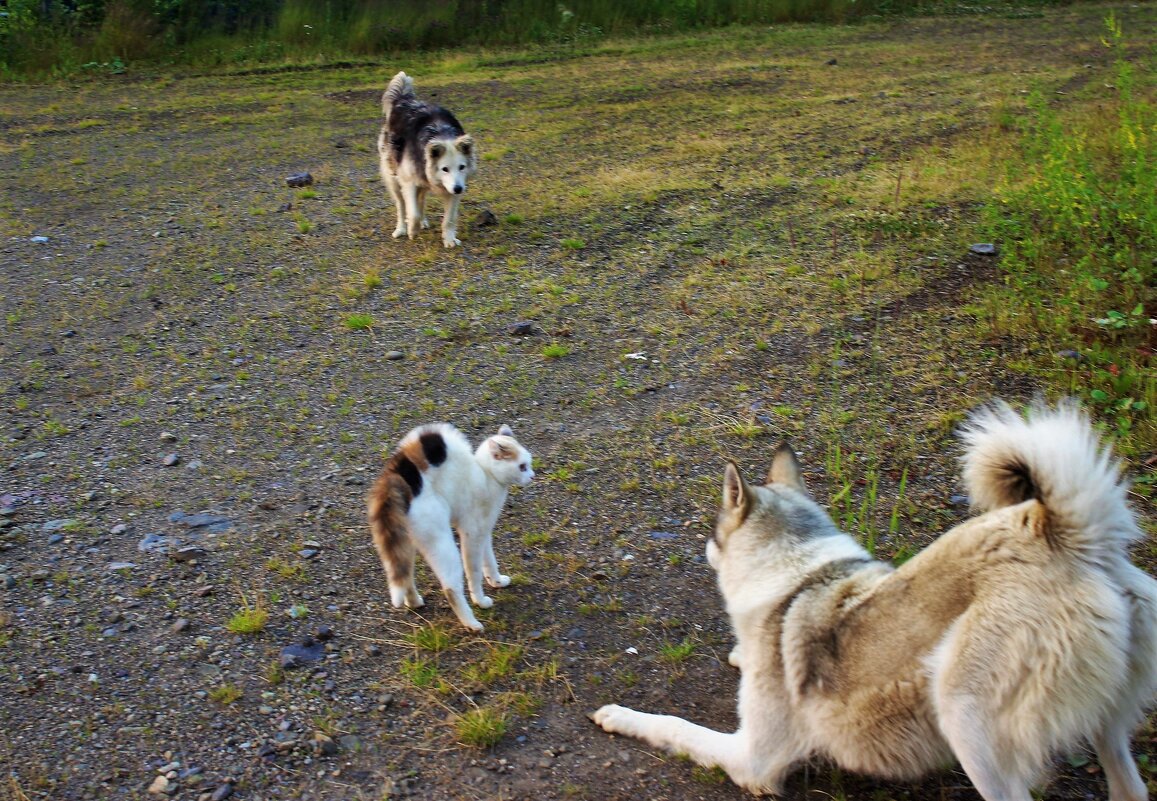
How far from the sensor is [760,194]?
894 centimetres

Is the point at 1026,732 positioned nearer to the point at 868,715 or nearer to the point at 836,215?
the point at 868,715

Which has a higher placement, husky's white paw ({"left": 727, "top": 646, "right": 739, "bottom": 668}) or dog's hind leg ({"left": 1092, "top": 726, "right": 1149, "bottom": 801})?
dog's hind leg ({"left": 1092, "top": 726, "right": 1149, "bottom": 801})

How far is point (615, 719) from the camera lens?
3.38 meters

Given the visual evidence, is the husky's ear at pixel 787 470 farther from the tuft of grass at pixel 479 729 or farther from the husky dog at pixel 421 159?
the husky dog at pixel 421 159

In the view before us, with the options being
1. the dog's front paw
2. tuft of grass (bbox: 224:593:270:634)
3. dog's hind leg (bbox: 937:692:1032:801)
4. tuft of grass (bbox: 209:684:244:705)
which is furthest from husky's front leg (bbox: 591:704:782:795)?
tuft of grass (bbox: 224:593:270:634)

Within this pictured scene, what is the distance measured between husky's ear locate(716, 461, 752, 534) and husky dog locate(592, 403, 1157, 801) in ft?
0.04

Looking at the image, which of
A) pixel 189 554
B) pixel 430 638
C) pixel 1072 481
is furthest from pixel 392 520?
pixel 1072 481

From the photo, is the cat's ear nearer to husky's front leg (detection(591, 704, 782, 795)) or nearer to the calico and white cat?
the calico and white cat

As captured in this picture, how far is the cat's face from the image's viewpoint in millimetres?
4156

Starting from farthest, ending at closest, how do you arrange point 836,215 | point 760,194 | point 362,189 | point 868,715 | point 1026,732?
1. point 362,189
2. point 760,194
3. point 836,215
4. point 868,715
5. point 1026,732

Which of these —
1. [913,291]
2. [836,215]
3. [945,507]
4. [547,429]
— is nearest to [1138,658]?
[945,507]

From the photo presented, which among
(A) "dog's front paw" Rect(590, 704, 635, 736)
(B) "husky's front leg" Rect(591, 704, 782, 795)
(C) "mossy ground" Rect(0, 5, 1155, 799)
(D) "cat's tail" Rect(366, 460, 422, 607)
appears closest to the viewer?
(B) "husky's front leg" Rect(591, 704, 782, 795)

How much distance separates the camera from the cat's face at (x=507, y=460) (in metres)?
4.16

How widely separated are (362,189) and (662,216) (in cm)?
318
